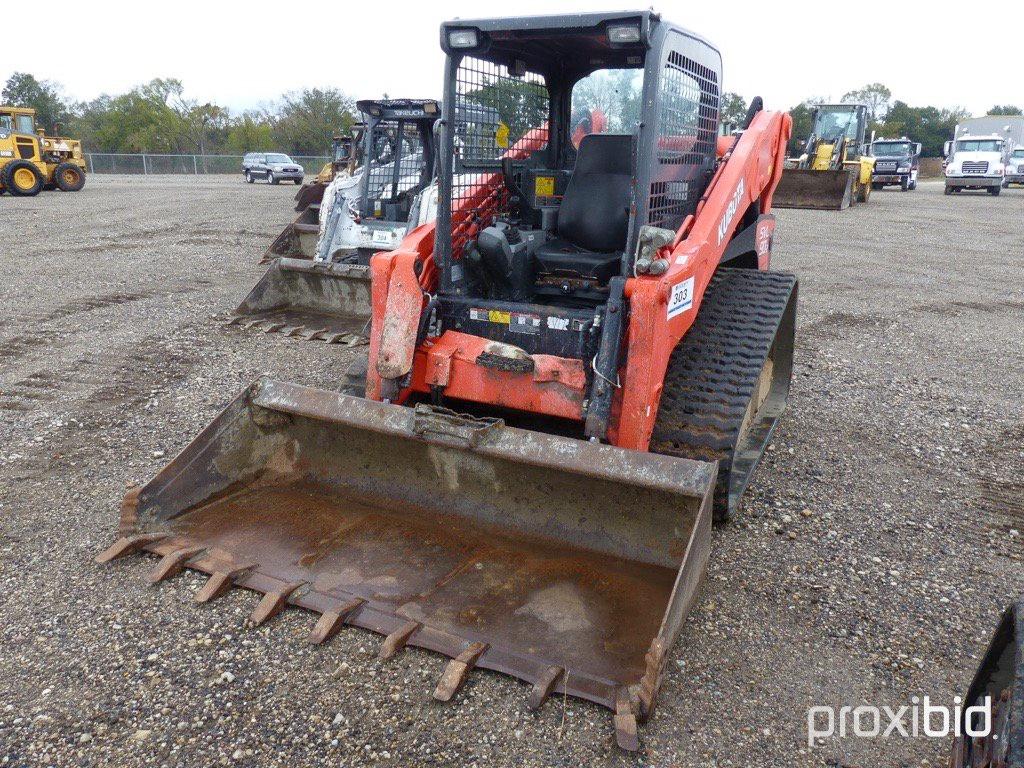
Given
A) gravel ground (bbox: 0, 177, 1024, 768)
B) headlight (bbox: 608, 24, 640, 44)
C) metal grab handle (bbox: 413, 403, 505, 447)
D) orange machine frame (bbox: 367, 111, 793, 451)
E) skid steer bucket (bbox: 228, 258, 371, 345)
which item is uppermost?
headlight (bbox: 608, 24, 640, 44)

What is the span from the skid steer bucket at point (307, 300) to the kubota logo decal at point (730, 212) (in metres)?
3.74

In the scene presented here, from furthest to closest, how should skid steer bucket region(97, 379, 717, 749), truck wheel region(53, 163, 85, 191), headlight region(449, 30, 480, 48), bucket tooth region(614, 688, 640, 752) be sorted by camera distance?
truck wheel region(53, 163, 85, 191) < headlight region(449, 30, 480, 48) < skid steer bucket region(97, 379, 717, 749) < bucket tooth region(614, 688, 640, 752)

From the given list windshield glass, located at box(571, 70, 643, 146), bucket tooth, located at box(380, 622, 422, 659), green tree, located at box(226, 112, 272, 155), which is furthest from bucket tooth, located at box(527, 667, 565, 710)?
green tree, located at box(226, 112, 272, 155)

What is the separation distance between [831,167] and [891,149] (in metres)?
10.1

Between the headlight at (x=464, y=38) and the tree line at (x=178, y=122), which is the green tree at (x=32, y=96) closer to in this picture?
the tree line at (x=178, y=122)

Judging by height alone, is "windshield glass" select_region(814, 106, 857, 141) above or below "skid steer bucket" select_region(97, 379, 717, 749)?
above

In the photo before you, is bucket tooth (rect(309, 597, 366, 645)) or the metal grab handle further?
the metal grab handle

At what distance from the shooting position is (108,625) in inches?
116

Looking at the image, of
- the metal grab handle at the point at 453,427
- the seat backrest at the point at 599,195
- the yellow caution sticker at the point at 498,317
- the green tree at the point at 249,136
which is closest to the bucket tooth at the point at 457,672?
the metal grab handle at the point at 453,427

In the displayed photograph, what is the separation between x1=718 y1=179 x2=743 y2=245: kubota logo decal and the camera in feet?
13.5

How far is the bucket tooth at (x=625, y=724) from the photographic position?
2.41m

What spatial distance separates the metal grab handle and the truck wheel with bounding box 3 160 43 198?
2304 centimetres

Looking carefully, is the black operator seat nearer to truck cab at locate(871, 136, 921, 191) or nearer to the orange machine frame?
the orange machine frame

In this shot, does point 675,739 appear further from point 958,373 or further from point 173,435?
point 958,373
